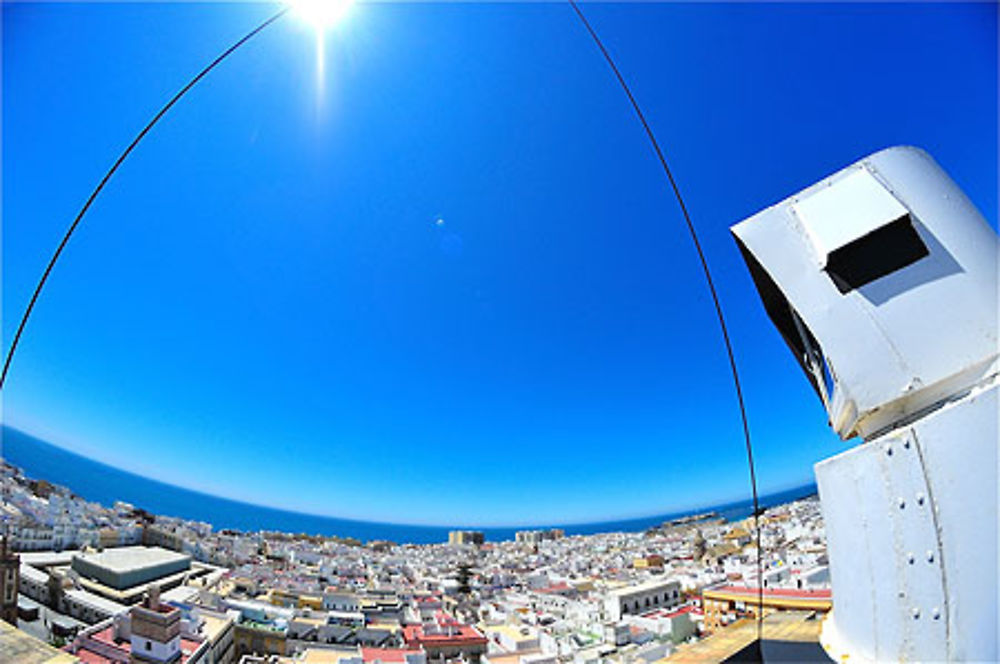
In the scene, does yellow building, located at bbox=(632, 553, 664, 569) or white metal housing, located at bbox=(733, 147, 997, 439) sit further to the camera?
yellow building, located at bbox=(632, 553, 664, 569)

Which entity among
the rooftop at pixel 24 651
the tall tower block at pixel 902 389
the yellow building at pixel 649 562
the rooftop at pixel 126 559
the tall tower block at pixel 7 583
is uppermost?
the tall tower block at pixel 902 389

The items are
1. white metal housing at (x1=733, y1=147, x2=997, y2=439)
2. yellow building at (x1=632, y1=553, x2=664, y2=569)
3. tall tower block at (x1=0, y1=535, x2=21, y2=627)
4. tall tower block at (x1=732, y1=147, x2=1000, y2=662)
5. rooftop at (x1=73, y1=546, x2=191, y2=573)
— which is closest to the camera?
tall tower block at (x1=732, y1=147, x2=1000, y2=662)

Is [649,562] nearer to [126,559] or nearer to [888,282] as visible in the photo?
[126,559]

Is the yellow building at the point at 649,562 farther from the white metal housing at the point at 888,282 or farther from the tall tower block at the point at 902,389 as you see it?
the white metal housing at the point at 888,282

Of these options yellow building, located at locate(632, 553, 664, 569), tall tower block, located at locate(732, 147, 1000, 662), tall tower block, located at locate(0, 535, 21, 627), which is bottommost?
yellow building, located at locate(632, 553, 664, 569)

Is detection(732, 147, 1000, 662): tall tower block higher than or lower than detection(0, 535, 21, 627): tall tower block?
higher

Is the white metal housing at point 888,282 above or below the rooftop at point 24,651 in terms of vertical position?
above

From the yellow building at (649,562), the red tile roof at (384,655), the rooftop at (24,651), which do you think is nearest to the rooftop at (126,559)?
the red tile roof at (384,655)

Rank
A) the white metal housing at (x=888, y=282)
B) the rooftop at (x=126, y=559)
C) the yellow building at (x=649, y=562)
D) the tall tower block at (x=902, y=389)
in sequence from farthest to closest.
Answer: the yellow building at (x=649, y=562), the rooftop at (x=126, y=559), the white metal housing at (x=888, y=282), the tall tower block at (x=902, y=389)

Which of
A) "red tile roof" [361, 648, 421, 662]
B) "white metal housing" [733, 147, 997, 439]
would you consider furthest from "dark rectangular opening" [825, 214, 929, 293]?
"red tile roof" [361, 648, 421, 662]

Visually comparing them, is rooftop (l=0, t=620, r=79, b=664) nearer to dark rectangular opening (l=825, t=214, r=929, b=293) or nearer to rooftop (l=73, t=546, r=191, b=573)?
dark rectangular opening (l=825, t=214, r=929, b=293)
